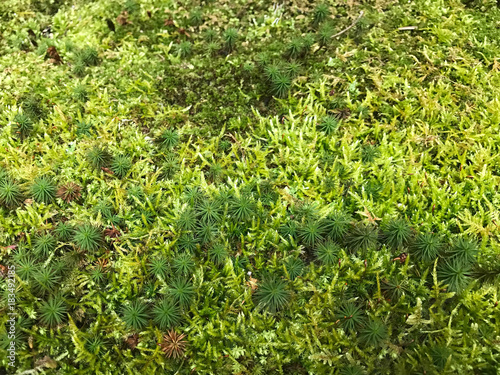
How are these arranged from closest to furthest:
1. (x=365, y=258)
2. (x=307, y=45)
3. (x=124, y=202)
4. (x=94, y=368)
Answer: (x=94, y=368), (x=365, y=258), (x=124, y=202), (x=307, y=45)

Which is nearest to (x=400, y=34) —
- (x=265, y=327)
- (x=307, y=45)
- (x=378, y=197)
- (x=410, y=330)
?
(x=307, y=45)

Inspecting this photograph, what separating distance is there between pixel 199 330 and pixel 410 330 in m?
1.62

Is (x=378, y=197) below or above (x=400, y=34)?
below

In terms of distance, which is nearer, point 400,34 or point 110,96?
point 110,96

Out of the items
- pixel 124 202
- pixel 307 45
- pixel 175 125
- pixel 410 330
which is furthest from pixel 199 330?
pixel 307 45

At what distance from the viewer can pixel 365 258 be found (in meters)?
3.39

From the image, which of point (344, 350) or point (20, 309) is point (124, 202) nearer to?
point (20, 309)

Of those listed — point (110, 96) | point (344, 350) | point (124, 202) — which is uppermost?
point (110, 96)

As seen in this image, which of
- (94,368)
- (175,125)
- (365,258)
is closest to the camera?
(94,368)
